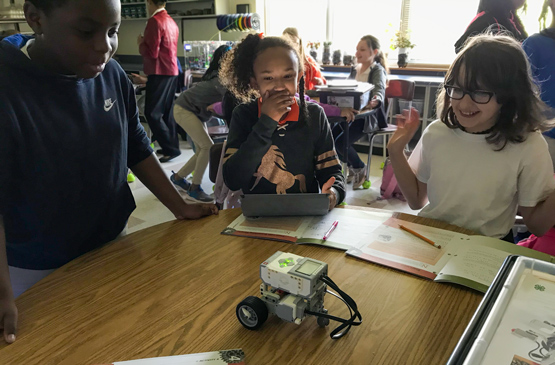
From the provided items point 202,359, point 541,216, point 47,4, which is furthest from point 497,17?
point 202,359

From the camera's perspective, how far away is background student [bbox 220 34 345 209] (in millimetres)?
1273

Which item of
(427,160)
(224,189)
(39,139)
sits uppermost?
(39,139)

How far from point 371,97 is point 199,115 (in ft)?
4.53

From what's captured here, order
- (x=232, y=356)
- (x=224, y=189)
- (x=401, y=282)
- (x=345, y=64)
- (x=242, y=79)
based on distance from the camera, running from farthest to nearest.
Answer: (x=345, y=64), (x=224, y=189), (x=242, y=79), (x=401, y=282), (x=232, y=356)

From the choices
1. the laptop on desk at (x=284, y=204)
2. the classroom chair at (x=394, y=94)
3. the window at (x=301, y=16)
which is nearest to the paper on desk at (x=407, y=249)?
the laptop on desk at (x=284, y=204)

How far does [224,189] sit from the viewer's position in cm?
154

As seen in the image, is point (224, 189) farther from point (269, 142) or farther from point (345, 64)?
point (345, 64)

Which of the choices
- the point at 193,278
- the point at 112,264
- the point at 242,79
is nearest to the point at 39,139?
the point at 112,264

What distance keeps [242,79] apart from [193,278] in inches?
32.3

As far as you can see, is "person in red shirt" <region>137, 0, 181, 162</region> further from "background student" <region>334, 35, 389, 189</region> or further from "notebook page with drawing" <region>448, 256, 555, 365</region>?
"notebook page with drawing" <region>448, 256, 555, 365</region>

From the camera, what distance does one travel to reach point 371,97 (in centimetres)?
329

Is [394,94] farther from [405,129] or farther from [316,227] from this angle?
[316,227]

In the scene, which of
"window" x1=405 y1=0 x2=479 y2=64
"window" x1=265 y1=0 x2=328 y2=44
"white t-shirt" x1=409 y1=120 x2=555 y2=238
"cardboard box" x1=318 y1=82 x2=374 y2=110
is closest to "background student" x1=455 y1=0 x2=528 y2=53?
"cardboard box" x1=318 y1=82 x2=374 y2=110

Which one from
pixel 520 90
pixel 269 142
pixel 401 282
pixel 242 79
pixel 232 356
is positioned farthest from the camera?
pixel 242 79
